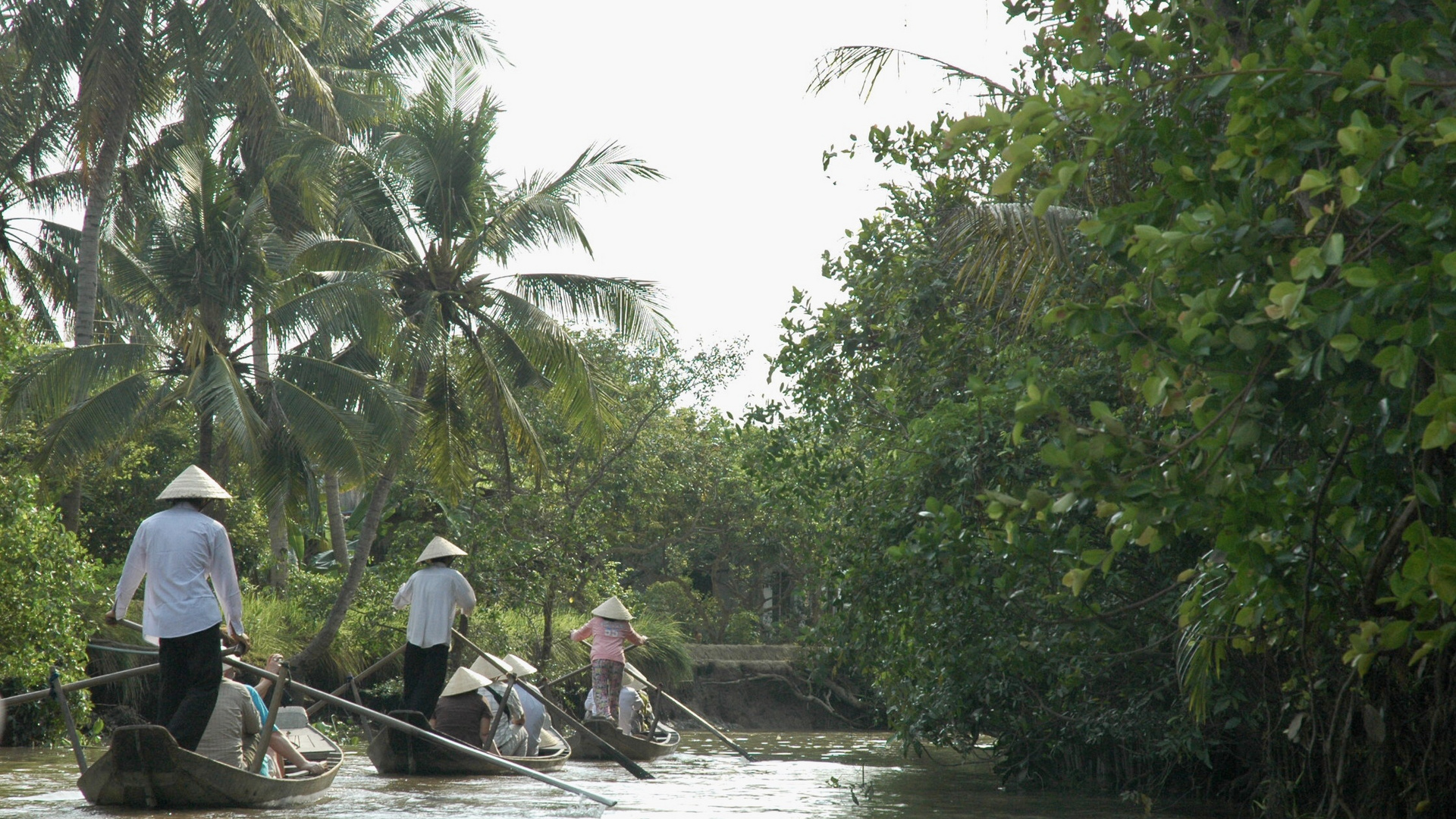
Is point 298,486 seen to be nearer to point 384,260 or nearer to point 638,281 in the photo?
point 384,260

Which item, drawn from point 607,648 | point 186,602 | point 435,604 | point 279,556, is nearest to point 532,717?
point 435,604

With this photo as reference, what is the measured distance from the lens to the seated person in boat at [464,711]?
10578 mm

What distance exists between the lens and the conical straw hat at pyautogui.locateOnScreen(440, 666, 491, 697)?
10688mm

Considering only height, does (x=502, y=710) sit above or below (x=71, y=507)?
below

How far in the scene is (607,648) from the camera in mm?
13914

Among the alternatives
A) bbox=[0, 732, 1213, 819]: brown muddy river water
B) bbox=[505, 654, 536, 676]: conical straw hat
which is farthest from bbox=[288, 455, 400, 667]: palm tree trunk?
bbox=[505, 654, 536, 676]: conical straw hat

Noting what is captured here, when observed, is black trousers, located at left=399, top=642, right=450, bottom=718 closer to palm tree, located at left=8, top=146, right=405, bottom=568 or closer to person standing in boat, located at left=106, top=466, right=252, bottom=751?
person standing in boat, located at left=106, top=466, right=252, bottom=751

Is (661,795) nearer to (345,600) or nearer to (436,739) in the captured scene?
(436,739)

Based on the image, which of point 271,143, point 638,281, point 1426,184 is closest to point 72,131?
point 271,143

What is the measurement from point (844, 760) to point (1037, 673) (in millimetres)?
5537

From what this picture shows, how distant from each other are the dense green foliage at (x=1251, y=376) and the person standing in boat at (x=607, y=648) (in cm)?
630

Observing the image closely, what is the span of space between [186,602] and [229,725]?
2.73 ft

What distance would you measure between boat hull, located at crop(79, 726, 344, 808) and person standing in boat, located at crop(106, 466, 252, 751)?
0.32 m

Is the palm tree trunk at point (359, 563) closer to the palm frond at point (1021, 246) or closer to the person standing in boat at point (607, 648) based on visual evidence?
the person standing in boat at point (607, 648)
